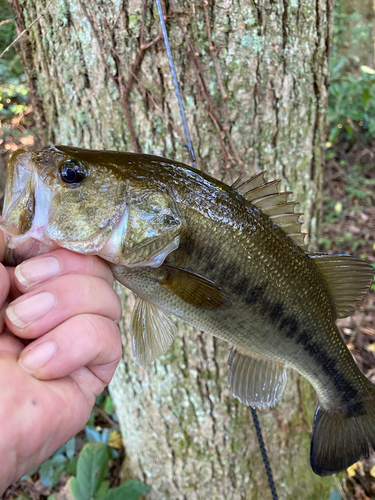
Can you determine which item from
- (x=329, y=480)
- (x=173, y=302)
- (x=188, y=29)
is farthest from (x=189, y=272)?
(x=329, y=480)

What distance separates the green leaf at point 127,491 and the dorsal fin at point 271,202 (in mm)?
1886

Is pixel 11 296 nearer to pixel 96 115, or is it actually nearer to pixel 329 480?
pixel 96 115

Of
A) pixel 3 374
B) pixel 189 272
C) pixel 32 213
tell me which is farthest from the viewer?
pixel 189 272

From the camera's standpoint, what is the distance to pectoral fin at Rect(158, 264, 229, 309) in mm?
1103

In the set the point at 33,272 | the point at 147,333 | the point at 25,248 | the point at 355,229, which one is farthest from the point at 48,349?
the point at 355,229

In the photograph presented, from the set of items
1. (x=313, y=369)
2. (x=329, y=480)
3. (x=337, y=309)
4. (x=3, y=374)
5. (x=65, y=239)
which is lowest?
(x=329, y=480)

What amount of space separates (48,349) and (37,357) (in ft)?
0.10

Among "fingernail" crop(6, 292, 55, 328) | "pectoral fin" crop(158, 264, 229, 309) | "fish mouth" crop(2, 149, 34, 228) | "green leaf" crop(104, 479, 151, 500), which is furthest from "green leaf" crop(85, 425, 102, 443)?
"fish mouth" crop(2, 149, 34, 228)

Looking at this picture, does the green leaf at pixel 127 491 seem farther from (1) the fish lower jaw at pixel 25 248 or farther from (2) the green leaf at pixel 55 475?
(1) the fish lower jaw at pixel 25 248

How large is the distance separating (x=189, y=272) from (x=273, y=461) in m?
1.75

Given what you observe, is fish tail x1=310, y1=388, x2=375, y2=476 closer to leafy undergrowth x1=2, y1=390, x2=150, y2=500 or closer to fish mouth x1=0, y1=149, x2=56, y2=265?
leafy undergrowth x1=2, y1=390, x2=150, y2=500

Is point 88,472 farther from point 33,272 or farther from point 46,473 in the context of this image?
point 33,272

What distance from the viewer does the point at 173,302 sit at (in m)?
1.21

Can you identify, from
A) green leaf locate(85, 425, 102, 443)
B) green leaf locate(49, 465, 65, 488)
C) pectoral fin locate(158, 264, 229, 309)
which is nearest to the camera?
pectoral fin locate(158, 264, 229, 309)
